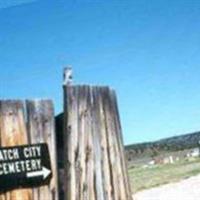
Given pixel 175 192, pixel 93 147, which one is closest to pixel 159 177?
pixel 175 192

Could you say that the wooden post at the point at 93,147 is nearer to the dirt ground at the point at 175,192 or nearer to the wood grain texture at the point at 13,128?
the wood grain texture at the point at 13,128

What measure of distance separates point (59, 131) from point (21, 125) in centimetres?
41

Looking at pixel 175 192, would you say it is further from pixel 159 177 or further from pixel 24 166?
pixel 24 166

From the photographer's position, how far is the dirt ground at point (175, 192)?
1714cm

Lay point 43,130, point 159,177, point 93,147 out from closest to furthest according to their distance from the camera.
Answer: point 43,130, point 93,147, point 159,177

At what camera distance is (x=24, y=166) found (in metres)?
4.48

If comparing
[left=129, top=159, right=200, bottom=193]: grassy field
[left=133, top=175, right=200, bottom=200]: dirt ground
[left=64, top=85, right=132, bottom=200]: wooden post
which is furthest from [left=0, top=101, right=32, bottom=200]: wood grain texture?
[left=129, top=159, right=200, bottom=193]: grassy field

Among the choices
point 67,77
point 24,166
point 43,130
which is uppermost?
point 67,77

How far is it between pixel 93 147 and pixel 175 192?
45.8 feet

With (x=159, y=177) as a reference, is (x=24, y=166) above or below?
above

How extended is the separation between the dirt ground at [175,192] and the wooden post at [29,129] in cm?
1201

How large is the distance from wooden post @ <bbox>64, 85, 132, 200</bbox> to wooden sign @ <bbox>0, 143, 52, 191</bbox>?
0.67 ft

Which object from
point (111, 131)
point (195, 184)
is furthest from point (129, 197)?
point (195, 184)

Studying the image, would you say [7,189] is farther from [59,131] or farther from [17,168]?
[59,131]
